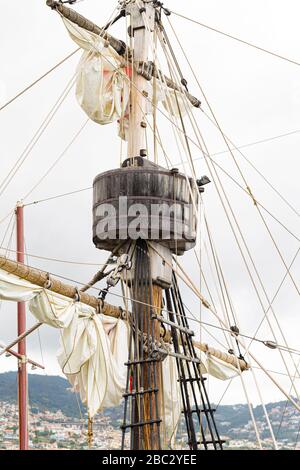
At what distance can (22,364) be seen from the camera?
25.8 meters

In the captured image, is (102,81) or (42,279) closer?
(42,279)

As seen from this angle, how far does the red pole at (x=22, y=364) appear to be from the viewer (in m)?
24.1

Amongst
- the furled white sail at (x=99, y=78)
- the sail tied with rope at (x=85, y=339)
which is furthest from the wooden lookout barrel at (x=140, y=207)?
the furled white sail at (x=99, y=78)

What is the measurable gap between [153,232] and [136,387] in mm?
2567

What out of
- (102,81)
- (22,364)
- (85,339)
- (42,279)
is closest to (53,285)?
(42,279)

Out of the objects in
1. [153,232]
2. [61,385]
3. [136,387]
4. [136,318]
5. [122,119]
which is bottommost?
[136,387]

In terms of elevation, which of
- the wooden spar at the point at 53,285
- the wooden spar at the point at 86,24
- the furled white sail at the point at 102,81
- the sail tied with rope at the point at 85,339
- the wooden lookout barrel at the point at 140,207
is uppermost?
the wooden spar at the point at 86,24

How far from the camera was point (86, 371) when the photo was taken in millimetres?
16781

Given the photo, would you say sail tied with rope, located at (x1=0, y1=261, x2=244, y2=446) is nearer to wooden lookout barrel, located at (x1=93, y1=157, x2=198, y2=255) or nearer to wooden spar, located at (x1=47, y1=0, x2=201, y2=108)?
wooden lookout barrel, located at (x1=93, y1=157, x2=198, y2=255)

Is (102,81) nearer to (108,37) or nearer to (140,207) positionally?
(108,37)

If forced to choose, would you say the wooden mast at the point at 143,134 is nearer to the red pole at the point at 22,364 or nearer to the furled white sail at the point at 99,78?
the furled white sail at the point at 99,78

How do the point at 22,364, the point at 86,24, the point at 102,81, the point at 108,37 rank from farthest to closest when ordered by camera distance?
the point at 22,364 < the point at 102,81 < the point at 108,37 < the point at 86,24
